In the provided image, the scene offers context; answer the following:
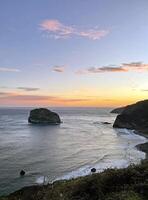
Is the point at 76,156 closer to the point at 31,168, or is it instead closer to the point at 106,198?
the point at 31,168

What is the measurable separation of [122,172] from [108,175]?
30.2 inches

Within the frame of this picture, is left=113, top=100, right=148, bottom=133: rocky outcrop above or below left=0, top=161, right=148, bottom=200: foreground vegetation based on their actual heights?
below

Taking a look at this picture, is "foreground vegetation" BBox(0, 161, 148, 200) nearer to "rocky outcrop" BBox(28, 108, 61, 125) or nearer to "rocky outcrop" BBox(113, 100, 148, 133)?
"rocky outcrop" BBox(113, 100, 148, 133)

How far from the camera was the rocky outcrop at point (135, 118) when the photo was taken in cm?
10916

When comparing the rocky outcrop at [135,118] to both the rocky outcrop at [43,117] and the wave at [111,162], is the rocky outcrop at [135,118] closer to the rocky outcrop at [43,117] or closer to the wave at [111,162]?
the rocky outcrop at [43,117]

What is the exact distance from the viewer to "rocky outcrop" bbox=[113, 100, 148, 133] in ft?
358

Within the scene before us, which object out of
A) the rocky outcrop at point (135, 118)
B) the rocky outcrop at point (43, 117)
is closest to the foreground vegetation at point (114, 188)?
the rocky outcrop at point (135, 118)

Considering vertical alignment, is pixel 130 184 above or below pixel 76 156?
above

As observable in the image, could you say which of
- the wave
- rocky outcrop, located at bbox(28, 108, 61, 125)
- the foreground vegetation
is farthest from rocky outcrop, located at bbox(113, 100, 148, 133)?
the foreground vegetation

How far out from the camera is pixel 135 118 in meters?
116

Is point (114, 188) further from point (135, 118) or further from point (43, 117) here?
point (43, 117)

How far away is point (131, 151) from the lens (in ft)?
197

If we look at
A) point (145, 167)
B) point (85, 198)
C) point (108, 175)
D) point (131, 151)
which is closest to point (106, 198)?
point (85, 198)

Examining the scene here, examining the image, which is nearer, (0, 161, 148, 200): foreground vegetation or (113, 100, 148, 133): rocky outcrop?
(0, 161, 148, 200): foreground vegetation
